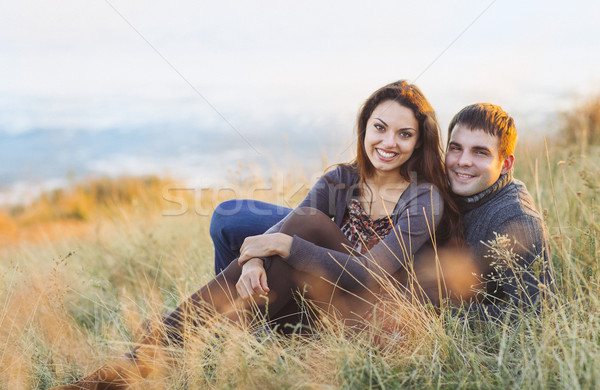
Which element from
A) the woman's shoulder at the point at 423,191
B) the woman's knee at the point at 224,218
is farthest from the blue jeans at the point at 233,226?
the woman's shoulder at the point at 423,191

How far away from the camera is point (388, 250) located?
2.39 meters

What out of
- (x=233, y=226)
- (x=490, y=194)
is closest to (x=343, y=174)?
(x=233, y=226)

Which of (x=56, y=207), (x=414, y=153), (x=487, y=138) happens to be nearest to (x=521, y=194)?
(x=487, y=138)

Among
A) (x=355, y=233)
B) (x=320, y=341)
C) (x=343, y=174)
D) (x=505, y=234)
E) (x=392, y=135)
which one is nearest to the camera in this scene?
(x=320, y=341)

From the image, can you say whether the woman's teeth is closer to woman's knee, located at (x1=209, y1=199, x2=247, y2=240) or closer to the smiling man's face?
the smiling man's face

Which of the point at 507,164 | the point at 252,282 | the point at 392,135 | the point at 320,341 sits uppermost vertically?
the point at 392,135

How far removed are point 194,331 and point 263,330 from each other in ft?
1.09

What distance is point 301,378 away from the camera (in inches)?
74.9

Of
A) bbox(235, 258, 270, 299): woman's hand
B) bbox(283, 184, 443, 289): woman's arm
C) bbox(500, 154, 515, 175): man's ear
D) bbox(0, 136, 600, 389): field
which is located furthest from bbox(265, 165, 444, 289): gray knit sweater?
bbox(500, 154, 515, 175): man's ear

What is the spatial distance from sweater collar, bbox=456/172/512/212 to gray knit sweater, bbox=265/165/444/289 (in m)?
0.22

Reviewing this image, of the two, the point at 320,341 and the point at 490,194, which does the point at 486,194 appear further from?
the point at 320,341

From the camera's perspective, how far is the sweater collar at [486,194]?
2.63 meters

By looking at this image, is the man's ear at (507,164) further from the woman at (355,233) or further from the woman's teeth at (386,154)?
the woman's teeth at (386,154)

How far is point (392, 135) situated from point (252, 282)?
1127 millimetres
